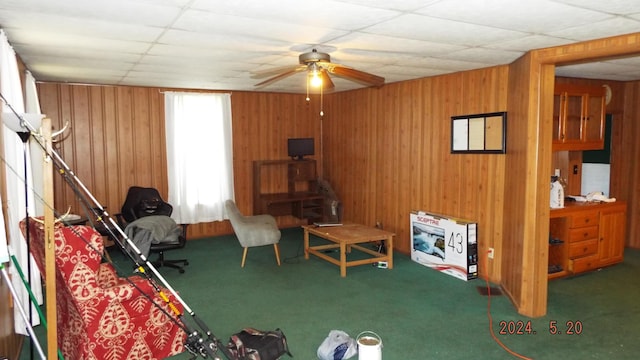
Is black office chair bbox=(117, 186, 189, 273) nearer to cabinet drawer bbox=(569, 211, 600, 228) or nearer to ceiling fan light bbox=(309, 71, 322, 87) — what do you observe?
ceiling fan light bbox=(309, 71, 322, 87)

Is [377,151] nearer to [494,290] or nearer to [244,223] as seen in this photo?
[244,223]

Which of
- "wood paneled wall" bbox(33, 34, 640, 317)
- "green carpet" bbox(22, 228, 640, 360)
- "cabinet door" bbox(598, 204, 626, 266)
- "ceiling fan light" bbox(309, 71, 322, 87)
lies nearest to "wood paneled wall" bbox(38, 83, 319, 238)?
"wood paneled wall" bbox(33, 34, 640, 317)

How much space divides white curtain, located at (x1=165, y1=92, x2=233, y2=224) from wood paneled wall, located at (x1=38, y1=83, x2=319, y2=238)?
16 centimetres

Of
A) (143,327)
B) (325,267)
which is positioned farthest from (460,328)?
(143,327)

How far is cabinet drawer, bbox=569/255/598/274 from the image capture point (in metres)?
5.02

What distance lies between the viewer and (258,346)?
315cm

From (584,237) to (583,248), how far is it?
0.13m

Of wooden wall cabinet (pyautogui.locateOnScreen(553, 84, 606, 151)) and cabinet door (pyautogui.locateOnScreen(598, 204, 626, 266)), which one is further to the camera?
cabinet door (pyautogui.locateOnScreen(598, 204, 626, 266))

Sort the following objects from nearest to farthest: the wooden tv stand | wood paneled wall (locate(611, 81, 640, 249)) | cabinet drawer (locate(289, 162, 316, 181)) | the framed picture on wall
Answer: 1. the framed picture on wall
2. wood paneled wall (locate(611, 81, 640, 249))
3. the wooden tv stand
4. cabinet drawer (locate(289, 162, 316, 181))

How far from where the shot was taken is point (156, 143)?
6.61 m

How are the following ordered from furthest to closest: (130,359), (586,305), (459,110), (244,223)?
(244,223) → (459,110) → (586,305) → (130,359)

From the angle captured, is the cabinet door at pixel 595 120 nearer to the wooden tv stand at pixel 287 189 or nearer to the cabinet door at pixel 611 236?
the cabinet door at pixel 611 236

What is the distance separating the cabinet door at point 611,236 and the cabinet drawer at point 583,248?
0.10 m

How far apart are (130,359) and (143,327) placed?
0.22 meters
